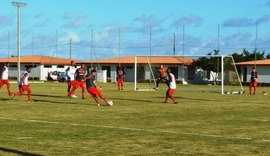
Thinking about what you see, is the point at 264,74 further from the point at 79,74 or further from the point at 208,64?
the point at 79,74

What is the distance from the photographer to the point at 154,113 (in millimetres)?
20656

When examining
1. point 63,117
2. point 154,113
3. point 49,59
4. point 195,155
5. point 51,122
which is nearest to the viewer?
point 195,155

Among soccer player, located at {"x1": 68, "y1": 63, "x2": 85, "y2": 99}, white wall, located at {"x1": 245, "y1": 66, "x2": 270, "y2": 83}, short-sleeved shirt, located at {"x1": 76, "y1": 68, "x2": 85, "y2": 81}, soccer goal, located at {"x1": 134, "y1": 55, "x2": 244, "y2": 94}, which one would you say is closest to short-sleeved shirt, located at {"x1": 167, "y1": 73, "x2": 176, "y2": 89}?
soccer player, located at {"x1": 68, "y1": 63, "x2": 85, "y2": 99}

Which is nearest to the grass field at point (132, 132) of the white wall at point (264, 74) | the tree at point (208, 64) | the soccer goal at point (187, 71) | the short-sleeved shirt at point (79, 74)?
the short-sleeved shirt at point (79, 74)

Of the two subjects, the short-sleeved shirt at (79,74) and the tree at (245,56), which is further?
the tree at (245,56)

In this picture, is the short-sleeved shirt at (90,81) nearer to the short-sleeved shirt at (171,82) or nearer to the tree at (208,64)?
the short-sleeved shirt at (171,82)

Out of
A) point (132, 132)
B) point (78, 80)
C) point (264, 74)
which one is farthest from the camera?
point (264, 74)

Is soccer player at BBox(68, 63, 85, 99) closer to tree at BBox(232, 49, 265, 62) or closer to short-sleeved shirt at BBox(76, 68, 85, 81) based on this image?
short-sleeved shirt at BBox(76, 68, 85, 81)

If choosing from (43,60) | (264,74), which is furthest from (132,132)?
(43,60)

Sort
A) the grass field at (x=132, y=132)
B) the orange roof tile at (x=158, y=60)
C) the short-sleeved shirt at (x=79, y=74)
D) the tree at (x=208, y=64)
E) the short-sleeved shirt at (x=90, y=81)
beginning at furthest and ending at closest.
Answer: the orange roof tile at (x=158, y=60), the tree at (x=208, y=64), the short-sleeved shirt at (x=79, y=74), the short-sleeved shirt at (x=90, y=81), the grass field at (x=132, y=132)

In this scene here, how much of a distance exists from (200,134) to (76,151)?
4037mm

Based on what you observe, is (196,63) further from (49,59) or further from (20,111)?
(20,111)

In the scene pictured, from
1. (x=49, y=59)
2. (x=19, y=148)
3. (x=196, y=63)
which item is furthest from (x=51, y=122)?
(x=49, y=59)

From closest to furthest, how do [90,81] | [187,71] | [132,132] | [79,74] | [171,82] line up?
1. [132,132]
2. [90,81]
3. [171,82]
4. [79,74]
5. [187,71]
